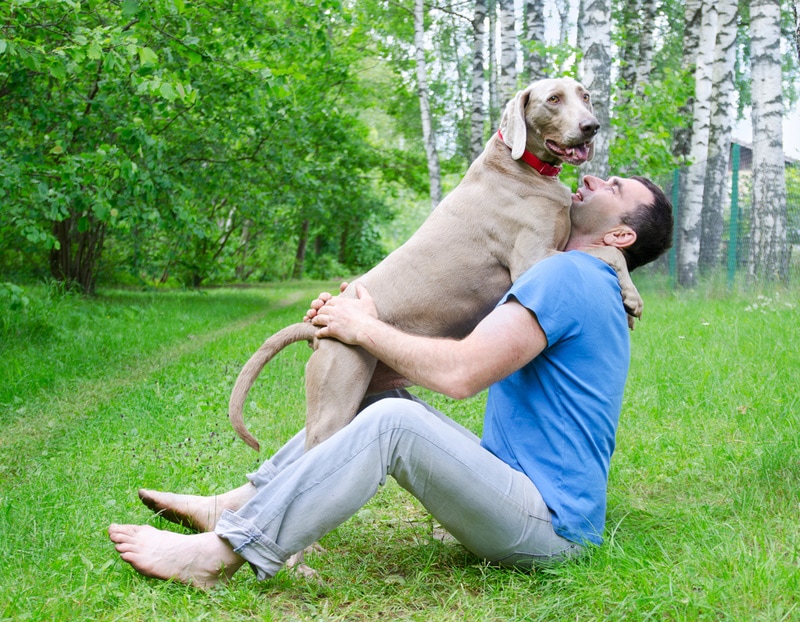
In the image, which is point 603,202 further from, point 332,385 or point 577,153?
point 332,385

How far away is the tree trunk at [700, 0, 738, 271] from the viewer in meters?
11.2

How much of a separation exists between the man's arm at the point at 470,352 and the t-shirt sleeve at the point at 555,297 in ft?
0.10

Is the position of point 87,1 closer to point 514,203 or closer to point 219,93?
point 514,203

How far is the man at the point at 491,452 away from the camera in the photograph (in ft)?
7.61

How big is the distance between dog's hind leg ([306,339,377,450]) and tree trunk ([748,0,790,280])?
663 centimetres

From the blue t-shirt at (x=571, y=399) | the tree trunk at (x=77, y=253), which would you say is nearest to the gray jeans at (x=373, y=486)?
the blue t-shirt at (x=571, y=399)

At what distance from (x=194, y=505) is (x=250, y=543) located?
729 mm

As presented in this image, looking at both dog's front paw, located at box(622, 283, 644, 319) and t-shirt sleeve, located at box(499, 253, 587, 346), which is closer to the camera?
t-shirt sleeve, located at box(499, 253, 587, 346)

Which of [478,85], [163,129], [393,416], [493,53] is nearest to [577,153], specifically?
[393,416]

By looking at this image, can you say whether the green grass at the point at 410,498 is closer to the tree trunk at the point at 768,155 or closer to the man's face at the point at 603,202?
the man's face at the point at 603,202

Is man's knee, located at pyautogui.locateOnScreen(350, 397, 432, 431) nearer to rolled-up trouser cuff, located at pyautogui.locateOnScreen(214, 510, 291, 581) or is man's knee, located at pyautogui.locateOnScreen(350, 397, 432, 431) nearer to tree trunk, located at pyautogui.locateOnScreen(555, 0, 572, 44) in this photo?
rolled-up trouser cuff, located at pyautogui.locateOnScreen(214, 510, 291, 581)

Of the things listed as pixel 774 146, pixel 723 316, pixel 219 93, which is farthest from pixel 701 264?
pixel 219 93

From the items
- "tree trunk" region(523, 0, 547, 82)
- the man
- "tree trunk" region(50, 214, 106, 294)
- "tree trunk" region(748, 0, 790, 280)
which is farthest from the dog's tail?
"tree trunk" region(50, 214, 106, 294)

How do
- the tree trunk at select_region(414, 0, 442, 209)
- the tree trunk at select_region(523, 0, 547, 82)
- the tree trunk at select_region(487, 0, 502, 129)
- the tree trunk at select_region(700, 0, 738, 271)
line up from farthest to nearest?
the tree trunk at select_region(487, 0, 502, 129) → the tree trunk at select_region(414, 0, 442, 209) → the tree trunk at select_region(700, 0, 738, 271) → the tree trunk at select_region(523, 0, 547, 82)
